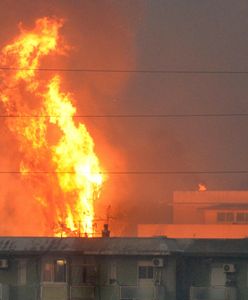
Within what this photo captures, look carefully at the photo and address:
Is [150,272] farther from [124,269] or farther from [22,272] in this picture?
[22,272]

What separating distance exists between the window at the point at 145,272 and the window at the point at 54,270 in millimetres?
3708

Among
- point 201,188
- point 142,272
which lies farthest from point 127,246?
point 201,188

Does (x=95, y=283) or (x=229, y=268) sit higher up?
(x=229, y=268)

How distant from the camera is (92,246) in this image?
48.3 metres

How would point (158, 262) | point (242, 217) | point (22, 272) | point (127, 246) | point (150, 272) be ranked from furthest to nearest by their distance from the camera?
point (242, 217) < point (22, 272) < point (127, 246) < point (150, 272) < point (158, 262)

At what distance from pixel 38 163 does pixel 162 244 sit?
148 feet

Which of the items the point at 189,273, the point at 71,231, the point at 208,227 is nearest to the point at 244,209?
the point at 208,227

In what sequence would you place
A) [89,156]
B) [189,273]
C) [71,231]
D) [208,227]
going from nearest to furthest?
[189,273] < [71,231] < [89,156] < [208,227]

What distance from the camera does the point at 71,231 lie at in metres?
82.1

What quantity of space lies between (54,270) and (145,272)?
4.40m

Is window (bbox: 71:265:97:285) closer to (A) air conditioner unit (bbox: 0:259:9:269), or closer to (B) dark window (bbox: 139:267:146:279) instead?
(B) dark window (bbox: 139:267:146:279)

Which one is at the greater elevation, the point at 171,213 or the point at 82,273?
the point at 171,213

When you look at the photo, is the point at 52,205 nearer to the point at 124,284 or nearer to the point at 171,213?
the point at 171,213

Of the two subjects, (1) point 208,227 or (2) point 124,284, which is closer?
(2) point 124,284
